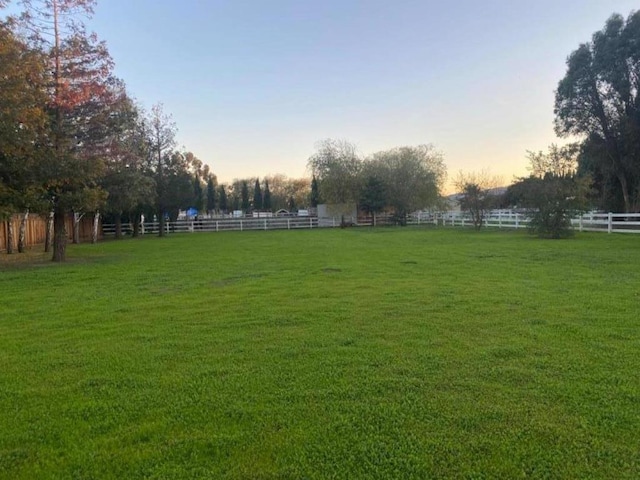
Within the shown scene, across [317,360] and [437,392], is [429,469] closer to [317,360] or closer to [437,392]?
[437,392]

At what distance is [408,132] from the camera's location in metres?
41.5

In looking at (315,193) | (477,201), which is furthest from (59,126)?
(315,193)

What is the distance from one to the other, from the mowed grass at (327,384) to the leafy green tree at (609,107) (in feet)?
76.5

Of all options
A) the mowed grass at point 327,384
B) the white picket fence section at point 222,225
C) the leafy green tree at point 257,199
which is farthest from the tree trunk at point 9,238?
the leafy green tree at point 257,199

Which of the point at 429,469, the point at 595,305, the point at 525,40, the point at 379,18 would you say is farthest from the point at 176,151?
the point at 429,469

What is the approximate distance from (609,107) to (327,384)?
30.0m

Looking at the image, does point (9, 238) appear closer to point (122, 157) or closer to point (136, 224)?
point (122, 157)

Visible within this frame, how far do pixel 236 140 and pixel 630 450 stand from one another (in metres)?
33.8

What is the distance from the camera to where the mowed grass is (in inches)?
96.5

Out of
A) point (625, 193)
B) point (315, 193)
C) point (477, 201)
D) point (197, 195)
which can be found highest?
point (315, 193)

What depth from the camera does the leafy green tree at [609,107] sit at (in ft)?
82.4

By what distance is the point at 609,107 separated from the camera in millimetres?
26500

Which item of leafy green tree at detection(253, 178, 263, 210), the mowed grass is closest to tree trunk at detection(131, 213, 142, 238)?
the mowed grass

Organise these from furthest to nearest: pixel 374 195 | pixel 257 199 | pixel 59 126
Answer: pixel 257 199 → pixel 374 195 → pixel 59 126
